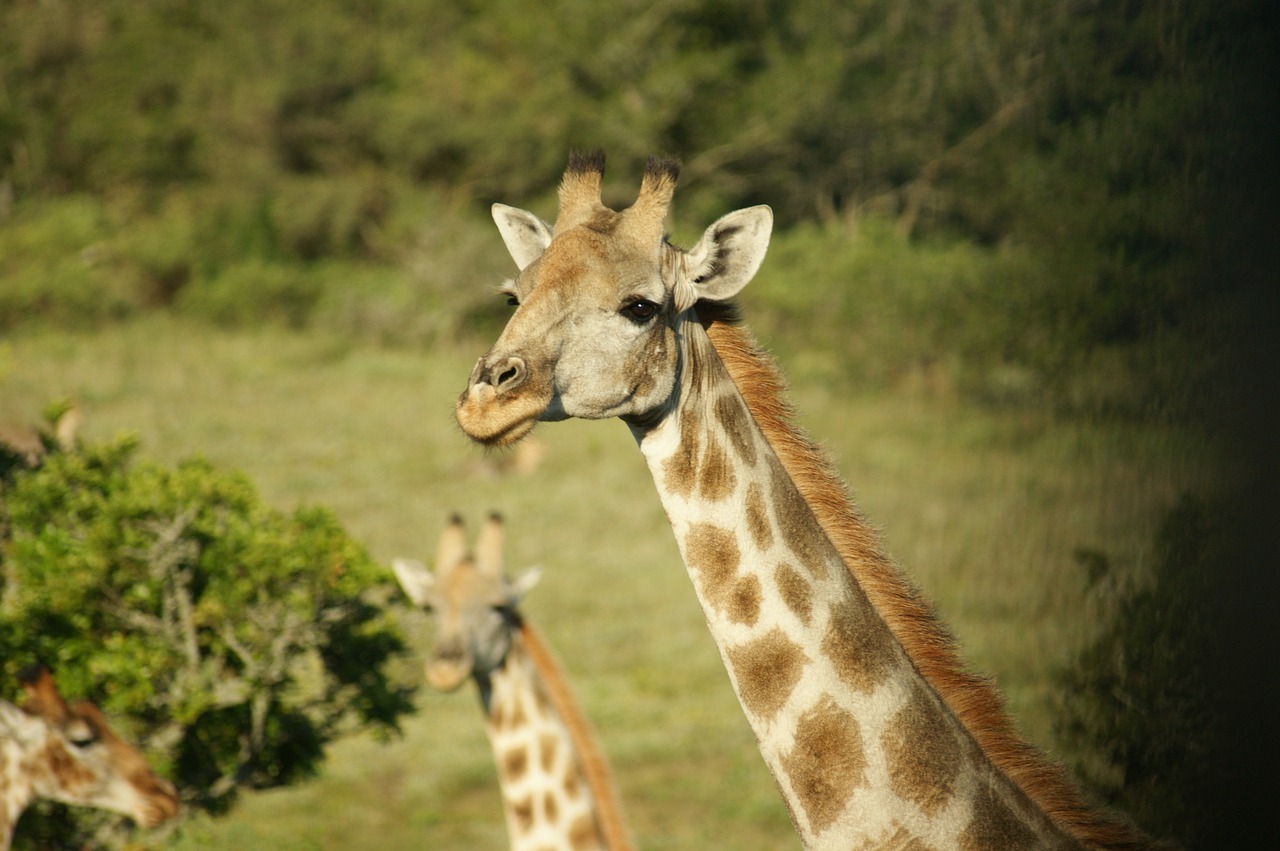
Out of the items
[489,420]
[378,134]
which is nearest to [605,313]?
[489,420]

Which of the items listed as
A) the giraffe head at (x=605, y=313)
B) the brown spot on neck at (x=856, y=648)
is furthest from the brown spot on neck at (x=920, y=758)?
the giraffe head at (x=605, y=313)

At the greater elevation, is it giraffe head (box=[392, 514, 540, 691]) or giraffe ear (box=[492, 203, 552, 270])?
giraffe head (box=[392, 514, 540, 691])

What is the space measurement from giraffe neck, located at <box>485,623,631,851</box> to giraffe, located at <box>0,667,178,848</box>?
1.75 metres

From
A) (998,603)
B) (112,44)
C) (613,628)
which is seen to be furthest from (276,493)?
(112,44)

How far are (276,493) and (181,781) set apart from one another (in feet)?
34.4

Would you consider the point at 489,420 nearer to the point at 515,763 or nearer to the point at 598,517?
the point at 515,763

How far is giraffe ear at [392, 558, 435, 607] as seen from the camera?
769cm

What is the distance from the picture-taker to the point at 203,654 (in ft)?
22.6

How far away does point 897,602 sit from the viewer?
3.66 m

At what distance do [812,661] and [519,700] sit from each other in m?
3.72

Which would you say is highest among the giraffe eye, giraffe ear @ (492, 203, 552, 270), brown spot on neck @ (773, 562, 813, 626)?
giraffe ear @ (492, 203, 552, 270)

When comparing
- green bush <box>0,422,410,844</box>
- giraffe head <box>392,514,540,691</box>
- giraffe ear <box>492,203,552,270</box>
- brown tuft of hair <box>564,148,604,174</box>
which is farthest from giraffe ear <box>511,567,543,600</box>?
brown tuft of hair <box>564,148,604,174</box>

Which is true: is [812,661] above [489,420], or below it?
Answer: below

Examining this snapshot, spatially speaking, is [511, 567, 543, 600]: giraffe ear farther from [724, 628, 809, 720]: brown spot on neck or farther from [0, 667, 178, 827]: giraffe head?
[724, 628, 809, 720]: brown spot on neck
